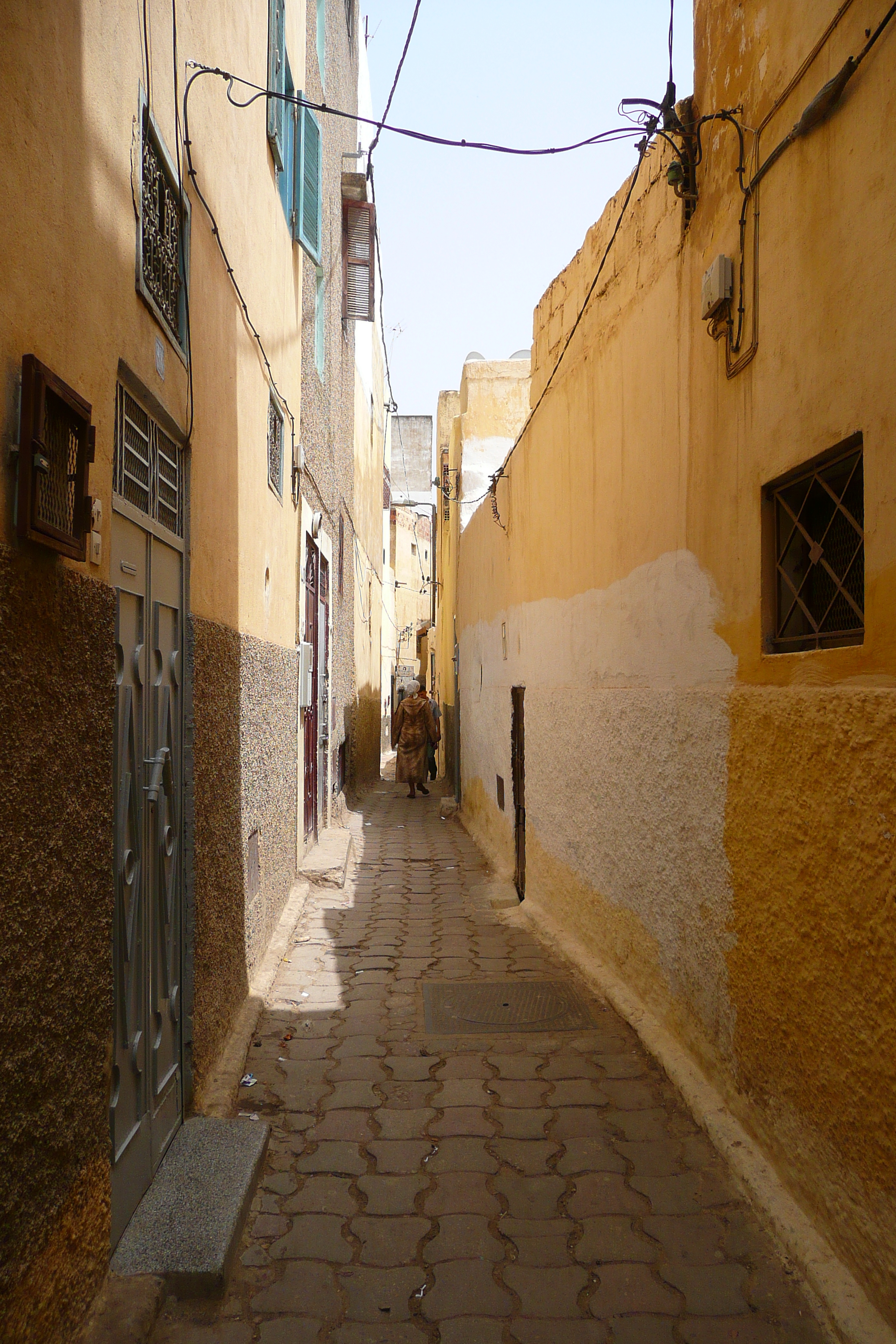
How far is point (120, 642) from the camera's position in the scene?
2699 mm

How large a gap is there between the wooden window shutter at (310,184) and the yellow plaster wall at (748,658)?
2.33m

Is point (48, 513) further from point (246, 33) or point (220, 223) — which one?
point (246, 33)

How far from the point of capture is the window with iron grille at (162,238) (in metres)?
2.84

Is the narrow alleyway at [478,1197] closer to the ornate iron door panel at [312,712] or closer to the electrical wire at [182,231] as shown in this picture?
the electrical wire at [182,231]

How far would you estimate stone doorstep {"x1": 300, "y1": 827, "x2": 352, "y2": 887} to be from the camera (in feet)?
25.4

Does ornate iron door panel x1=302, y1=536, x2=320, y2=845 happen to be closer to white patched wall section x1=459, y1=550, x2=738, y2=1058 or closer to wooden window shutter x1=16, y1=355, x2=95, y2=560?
white patched wall section x1=459, y1=550, x2=738, y2=1058

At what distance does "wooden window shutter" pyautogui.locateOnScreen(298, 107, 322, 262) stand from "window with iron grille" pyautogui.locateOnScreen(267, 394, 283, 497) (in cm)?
171

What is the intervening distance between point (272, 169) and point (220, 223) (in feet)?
6.29

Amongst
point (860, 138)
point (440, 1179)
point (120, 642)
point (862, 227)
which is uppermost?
point (860, 138)

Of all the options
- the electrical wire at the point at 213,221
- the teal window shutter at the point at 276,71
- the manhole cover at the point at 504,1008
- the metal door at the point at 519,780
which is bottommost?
the manhole cover at the point at 504,1008

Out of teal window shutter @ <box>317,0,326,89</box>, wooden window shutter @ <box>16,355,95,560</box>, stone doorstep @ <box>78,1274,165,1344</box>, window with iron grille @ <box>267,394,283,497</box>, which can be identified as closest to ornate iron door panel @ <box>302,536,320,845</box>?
window with iron grille @ <box>267,394,283,497</box>

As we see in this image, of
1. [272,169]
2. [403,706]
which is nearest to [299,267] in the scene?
[272,169]

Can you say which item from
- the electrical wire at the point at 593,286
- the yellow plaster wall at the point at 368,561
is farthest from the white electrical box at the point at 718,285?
the yellow plaster wall at the point at 368,561

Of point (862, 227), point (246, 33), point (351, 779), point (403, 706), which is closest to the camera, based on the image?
point (862, 227)
